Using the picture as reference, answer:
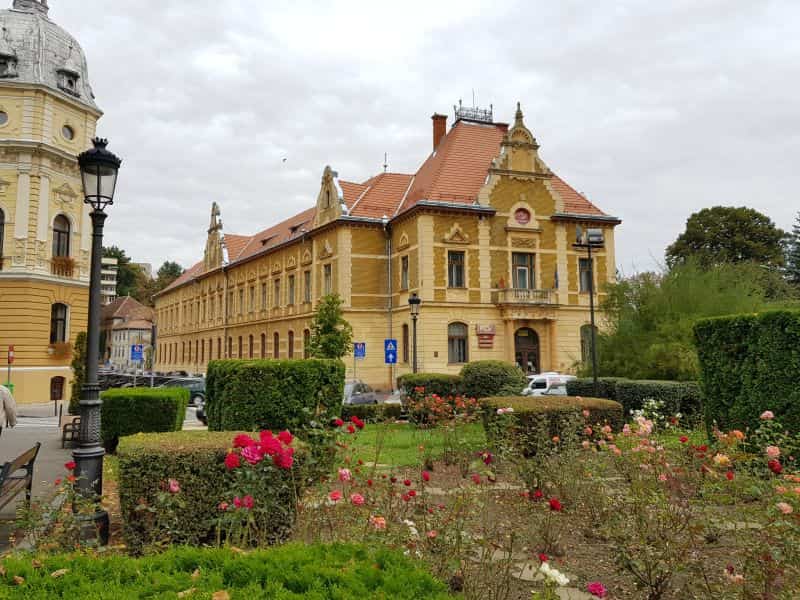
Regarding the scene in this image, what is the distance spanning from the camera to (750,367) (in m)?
9.42

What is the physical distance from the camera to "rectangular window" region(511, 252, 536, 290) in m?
34.2

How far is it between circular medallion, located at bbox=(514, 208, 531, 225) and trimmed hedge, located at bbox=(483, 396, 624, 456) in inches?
938

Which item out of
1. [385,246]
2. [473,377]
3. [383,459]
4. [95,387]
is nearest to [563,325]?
[385,246]

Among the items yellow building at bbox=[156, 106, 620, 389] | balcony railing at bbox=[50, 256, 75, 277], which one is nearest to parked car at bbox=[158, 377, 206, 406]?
balcony railing at bbox=[50, 256, 75, 277]

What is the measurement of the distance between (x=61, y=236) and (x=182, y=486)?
26.6 m

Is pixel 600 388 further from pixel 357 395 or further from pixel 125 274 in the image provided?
pixel 125 274

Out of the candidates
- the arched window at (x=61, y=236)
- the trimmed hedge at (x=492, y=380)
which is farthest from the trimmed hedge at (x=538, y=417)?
the arched window at (x=61, y=236)

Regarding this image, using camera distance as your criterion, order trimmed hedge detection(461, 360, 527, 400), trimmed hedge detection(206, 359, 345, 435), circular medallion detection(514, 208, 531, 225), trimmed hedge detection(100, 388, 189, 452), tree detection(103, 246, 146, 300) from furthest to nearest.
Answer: tree detection(103, 246, 146, 300)
circular medallion detection(514, 208, 531, 225)
trimmed hedge detection(461, 360, 527, 400)
trimmed hedge detection(100, 388, 189, 452)
trimmed hedge detection(206, 359, 345, 435)

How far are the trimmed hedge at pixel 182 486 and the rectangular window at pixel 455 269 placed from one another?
27.4 metres

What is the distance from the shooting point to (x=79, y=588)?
11.4ft

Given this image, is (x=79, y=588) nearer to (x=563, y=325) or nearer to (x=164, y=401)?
(x=164, y=401)

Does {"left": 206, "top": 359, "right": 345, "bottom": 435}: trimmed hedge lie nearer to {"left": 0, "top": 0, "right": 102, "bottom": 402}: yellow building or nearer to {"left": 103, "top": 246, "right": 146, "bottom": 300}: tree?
{"left": 0, "top": 0, "right": 102, "bottom": 402}: yellow building

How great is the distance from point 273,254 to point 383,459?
35.8 meters

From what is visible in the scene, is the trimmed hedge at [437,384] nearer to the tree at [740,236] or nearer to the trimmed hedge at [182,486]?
the trimmed hedge at [182,486]
